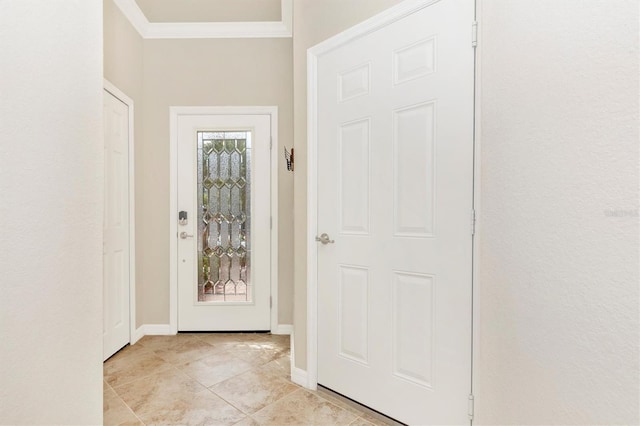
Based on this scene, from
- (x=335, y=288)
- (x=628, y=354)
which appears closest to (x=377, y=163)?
(x=335, y=288)

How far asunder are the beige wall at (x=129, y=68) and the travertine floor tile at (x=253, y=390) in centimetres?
124

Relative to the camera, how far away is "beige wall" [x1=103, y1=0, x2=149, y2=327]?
7.66 ft

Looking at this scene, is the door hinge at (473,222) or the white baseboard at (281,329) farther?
the white baseboard at (281,329)

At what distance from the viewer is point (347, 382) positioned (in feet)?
5.92

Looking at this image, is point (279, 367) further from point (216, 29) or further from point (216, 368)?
point (216, 29)

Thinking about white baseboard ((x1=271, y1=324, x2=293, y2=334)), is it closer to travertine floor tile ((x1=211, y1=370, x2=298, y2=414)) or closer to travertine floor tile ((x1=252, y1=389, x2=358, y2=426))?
travertine floor tile ((x1=211, y1=370, x2=298, y2=414))

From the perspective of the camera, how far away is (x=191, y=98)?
288 cm

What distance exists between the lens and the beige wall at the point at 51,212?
85cm

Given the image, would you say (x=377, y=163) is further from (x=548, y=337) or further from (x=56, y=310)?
(x=56, y=310)

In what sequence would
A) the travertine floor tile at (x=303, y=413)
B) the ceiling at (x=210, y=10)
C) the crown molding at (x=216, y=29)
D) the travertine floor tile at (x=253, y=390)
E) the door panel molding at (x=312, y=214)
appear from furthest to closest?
the crown molding at (x=216, y=29) → the ceiling at (x=210, y=10) → the door panel molding at (x=312, y=214) → the travertine floor tile at (x=253, y=390) → the travertine floor tile at (x=303, y=413)

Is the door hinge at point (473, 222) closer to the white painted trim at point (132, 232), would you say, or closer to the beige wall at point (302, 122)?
the beige wall at point (302, 122)

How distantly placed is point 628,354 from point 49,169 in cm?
168

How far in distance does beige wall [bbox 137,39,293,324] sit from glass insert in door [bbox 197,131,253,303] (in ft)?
0.95

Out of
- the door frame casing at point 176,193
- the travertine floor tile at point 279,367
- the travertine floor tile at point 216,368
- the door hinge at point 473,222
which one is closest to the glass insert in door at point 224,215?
the door frame casing at point 176,193
